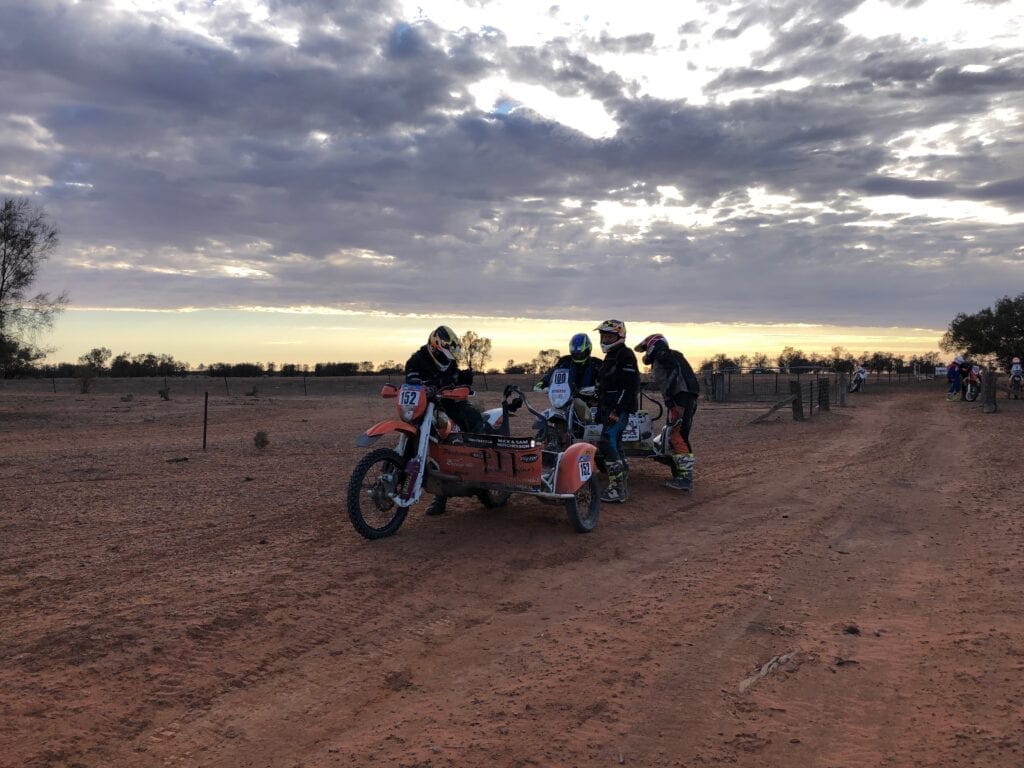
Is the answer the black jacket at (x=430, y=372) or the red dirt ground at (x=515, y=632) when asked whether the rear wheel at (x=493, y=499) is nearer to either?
the red dirt ground at (x=515, y=632)

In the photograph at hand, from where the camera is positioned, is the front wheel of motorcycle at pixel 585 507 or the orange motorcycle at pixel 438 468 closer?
the orange motorcycle at pixel 438 468

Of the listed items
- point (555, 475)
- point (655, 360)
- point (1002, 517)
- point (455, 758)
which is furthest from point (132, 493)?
point (1002, 517)

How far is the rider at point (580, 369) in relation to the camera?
9297 millimetres

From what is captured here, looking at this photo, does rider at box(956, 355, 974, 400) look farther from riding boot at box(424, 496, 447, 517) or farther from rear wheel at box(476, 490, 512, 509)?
riding boot at box(424, 496, 447, 517)

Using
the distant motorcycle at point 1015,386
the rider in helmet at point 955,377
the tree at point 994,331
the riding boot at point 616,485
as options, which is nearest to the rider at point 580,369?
the riding boot at point 616,485

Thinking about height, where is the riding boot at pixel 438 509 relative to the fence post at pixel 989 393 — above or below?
below

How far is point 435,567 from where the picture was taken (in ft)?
21.0

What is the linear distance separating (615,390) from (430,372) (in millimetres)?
2329

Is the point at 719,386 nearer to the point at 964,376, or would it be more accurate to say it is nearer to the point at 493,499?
the point at 964,376

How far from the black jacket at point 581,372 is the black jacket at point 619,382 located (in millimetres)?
319

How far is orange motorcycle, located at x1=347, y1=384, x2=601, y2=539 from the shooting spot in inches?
281

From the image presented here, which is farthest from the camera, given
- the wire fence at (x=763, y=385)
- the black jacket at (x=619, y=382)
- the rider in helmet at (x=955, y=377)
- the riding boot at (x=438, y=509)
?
the rider in helmet at (x=955, y=377)

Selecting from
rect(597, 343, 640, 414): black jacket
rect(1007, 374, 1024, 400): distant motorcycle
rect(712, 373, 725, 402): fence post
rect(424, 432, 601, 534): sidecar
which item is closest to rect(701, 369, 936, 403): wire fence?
rect(712, 373, 725, 402): fence post

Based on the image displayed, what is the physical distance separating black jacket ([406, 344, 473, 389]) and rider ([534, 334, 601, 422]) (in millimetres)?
1786
